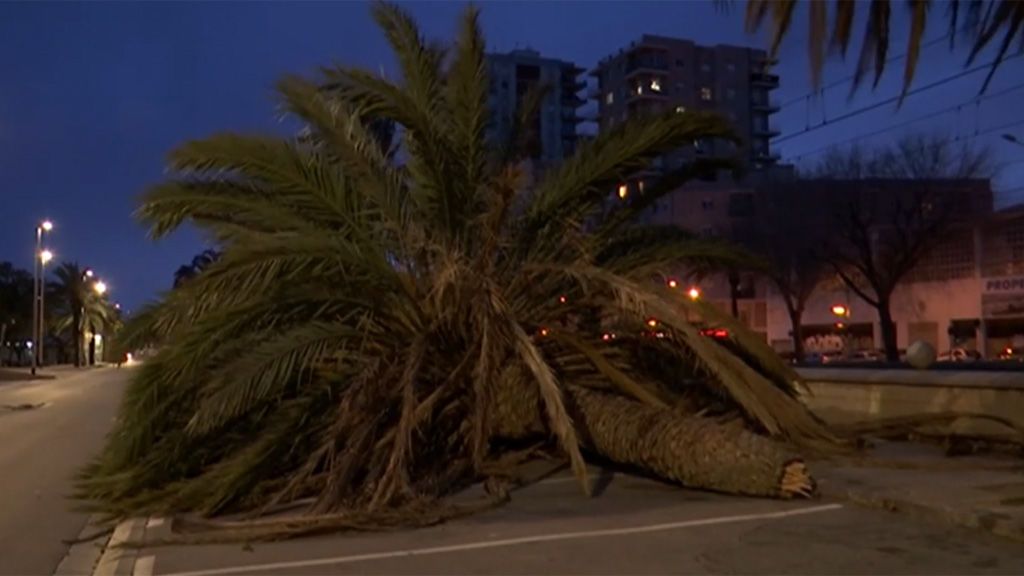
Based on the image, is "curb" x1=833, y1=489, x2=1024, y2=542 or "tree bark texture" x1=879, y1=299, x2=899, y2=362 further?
"tree bark texture" x1=879, y1=299, x2=899, y2=362

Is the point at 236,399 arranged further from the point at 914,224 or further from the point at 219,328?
the point at 914,224

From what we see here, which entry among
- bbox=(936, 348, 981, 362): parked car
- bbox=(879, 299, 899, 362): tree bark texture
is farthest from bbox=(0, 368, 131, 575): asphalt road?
bbox=(936, 348, 981, 362): parked car

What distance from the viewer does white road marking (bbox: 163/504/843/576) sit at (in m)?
9.75

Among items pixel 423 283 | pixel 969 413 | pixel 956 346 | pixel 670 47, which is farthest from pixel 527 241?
pixel 670 47

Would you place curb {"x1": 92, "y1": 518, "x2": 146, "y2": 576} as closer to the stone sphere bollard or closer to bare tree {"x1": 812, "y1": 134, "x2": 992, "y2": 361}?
the stone sphere bollard

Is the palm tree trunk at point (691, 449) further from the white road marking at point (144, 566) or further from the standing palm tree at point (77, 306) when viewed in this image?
the standing palm tree at point (77, 306)

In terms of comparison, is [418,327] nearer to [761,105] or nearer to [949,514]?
[949,514]

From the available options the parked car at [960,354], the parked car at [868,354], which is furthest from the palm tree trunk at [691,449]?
the parked car at [868,354]

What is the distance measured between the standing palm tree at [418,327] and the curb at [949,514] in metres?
0.62

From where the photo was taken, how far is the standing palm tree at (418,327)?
12.5 meters

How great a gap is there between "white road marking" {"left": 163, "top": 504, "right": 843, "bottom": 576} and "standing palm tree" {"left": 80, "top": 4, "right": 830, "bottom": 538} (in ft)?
2.30

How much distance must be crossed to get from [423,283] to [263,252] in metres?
2.25

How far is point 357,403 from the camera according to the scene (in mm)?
12656

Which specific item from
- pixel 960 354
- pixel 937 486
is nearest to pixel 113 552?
pixel 937 486
